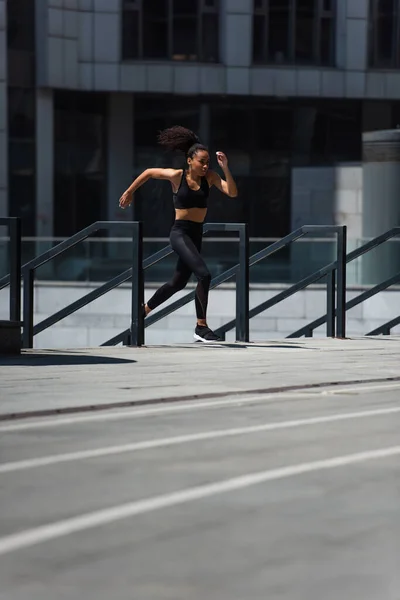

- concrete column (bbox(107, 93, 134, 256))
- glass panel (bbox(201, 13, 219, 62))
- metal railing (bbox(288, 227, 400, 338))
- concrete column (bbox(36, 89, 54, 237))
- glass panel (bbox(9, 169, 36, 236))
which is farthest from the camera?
concrete column (bbox(107, 93, 134, 256))

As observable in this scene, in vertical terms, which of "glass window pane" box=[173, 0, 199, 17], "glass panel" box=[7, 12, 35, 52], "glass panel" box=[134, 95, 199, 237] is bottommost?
"glass panel" box=[134, 95, 199, 237]

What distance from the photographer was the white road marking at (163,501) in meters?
4.62

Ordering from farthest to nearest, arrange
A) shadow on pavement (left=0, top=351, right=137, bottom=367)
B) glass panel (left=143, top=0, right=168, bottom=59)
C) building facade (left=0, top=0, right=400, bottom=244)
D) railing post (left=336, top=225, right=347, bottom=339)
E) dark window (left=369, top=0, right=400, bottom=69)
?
dark window (left=369, top=0, right=400, bottom=69) → glass panel (left=143, top=0, right=168, bottom=59) → building facade (left=0, top=0, right=400, bottom=244) → railing post (left=336, top=225, right=347, bottom=339) → shadow on pavement (left=0, top=351, right=137, bottom=367)

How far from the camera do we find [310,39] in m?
45.4

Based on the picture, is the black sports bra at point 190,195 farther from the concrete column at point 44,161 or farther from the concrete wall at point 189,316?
the concrete column at point 44,161

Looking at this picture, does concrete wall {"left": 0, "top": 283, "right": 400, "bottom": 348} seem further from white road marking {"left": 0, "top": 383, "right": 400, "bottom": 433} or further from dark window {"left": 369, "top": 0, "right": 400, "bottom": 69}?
dark window {"left": 369, "top": 0, "right": 400, "bottom": 69}

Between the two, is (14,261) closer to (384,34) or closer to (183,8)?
(183,8)

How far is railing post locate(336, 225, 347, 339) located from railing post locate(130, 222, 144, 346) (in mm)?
2407

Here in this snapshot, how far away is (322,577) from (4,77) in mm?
38634

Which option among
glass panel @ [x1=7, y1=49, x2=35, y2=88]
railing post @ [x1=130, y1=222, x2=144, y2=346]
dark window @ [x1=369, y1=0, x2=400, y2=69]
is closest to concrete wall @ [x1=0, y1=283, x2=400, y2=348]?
railing post @ [x1=130, y1=222, x2=144, y2=346]

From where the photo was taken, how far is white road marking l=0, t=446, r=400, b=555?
4.62 m

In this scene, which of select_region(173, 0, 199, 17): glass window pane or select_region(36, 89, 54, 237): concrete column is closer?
select_region(36, 89, 54, 237): concrete column

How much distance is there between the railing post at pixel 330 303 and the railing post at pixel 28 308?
295cm

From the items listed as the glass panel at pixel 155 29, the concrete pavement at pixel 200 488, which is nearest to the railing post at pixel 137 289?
the concrete pavement at pixel 200 488
